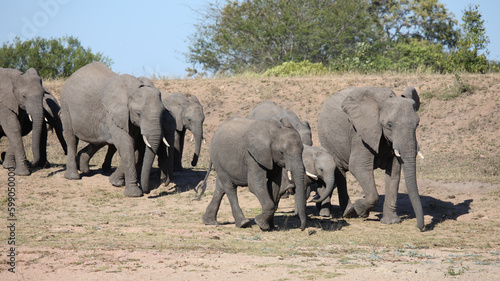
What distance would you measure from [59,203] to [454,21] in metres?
36.4

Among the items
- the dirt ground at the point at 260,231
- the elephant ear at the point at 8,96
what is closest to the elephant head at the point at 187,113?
the dirt ground at the point at 260,231

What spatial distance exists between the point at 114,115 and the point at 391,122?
22.9 feet

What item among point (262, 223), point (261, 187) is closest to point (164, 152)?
point (262, 223)

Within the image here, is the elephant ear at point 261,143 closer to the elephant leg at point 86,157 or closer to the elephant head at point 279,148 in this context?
A: the elephant head at point 279,148

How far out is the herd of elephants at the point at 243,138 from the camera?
11.3m

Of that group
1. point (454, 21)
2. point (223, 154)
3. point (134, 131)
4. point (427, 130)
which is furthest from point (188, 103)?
point (454, 21)

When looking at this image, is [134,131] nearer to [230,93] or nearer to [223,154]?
[223,154]

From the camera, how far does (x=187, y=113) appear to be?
18391mm

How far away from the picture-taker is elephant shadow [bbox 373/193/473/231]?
13.6 meters

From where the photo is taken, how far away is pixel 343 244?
34.3 feet

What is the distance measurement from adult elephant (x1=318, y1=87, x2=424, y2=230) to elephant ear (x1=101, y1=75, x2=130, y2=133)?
5163 millimetres

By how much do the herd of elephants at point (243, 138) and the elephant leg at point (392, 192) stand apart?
0.06ft

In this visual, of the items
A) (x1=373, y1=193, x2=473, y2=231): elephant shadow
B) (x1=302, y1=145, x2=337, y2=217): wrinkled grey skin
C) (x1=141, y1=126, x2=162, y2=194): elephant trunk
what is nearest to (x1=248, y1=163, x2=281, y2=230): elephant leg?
(x1=302, y1=145, x2=337, y2=217): wrinkled grey skin

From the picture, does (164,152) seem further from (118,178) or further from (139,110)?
(139,110)
